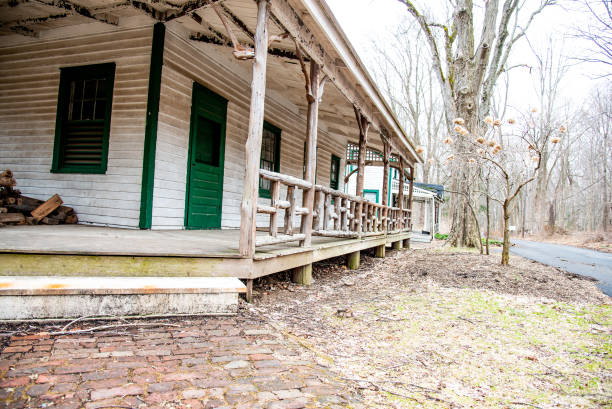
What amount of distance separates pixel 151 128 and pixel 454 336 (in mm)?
4693

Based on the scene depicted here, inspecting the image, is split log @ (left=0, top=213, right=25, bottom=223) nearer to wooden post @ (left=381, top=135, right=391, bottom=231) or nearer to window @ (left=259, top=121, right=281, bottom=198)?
window @ (left=259, top=121, right=281, bottom=198)

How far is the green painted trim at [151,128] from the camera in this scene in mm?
5430

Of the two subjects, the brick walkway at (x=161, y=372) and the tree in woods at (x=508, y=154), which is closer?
the brick walkway at (x=161, y=372)

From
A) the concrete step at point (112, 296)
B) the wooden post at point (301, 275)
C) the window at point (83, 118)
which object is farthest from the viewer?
the window at point (83, 118)

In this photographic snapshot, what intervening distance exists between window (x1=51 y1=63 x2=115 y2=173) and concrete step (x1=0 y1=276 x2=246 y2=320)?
3364 mm

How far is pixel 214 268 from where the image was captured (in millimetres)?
3574

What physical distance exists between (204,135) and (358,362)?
16.5ft

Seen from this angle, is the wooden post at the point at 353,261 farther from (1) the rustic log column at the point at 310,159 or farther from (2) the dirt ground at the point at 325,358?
(2) the dirt ground at the point at 325,358

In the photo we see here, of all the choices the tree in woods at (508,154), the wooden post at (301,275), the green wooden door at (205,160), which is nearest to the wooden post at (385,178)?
the tree in woods at (508,154)

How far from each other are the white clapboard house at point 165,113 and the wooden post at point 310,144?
0.02m

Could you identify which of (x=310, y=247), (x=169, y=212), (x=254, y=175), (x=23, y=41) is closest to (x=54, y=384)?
(x=254, y=175)

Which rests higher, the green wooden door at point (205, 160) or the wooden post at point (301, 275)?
the green wooden door at point (205, 160)

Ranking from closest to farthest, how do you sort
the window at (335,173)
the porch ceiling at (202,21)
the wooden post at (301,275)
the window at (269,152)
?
the porch ceiling at (202,21), the wooden post at (301,275), the window at (269,152), the window at (335,173)

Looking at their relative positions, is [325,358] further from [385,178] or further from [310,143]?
[385,178]
